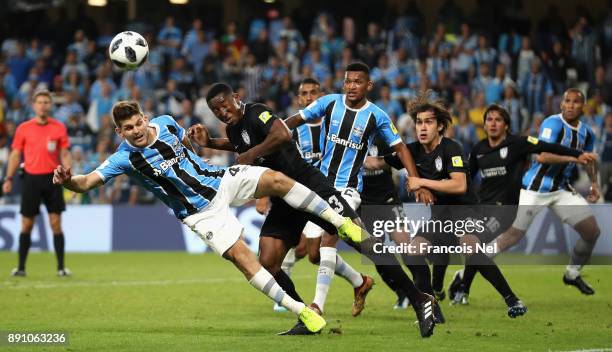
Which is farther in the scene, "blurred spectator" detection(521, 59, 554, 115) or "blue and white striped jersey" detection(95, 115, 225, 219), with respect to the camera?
"blurred spectator" detection(521, 59, 554, 115)

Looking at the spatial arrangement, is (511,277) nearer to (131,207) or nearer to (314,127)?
(314,127)

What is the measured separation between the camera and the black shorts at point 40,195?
15.1 m

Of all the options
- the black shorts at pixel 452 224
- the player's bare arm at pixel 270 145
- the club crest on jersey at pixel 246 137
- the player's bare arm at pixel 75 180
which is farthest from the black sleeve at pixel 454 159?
the player's bare arm at pixel 75 180

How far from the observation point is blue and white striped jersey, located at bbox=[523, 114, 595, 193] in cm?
1269

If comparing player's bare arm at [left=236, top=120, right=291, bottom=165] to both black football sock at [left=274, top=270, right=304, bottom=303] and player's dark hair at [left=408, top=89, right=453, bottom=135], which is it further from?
player's dark hair at [left=408, top=89, right=453, bottom=135]

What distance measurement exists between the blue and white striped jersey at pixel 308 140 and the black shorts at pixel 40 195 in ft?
15.7

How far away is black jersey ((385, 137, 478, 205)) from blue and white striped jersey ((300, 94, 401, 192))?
410 mm

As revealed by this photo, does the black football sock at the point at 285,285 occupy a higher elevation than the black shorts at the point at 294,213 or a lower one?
lower

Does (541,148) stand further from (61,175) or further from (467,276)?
(61,175)

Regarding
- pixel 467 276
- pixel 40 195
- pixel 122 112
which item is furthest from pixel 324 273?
pixel 40 195

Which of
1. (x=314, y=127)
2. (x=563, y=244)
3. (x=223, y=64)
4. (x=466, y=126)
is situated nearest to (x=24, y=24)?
(x=223, y=64)

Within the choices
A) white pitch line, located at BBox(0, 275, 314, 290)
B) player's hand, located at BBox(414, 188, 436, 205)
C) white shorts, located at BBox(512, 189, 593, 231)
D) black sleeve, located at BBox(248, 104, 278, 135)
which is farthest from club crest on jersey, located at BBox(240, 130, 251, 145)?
white pitch line, located at BBox(0, 275, 314, 290)

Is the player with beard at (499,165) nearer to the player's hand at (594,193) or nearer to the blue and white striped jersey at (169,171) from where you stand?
the player's hand at (594,193)

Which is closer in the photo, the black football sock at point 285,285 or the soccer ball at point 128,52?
the black football sock at point 285,285
